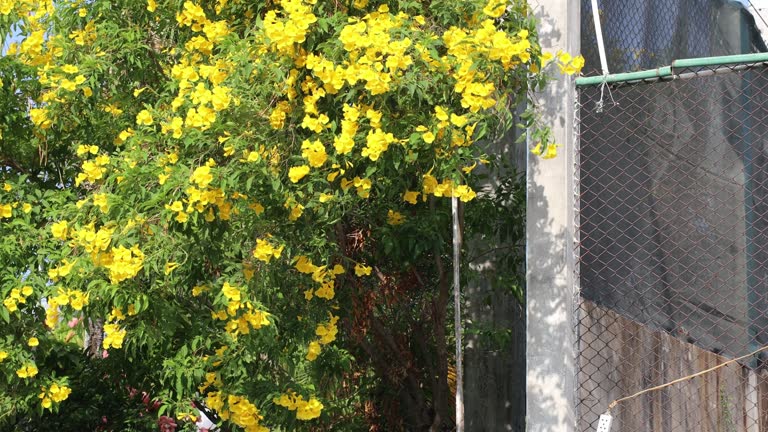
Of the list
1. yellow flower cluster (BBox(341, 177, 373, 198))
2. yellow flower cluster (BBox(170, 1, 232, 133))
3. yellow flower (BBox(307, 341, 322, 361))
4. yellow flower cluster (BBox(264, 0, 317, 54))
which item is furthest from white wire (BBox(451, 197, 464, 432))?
yellow flower cluster (BBox(170, 1, 232, 133))

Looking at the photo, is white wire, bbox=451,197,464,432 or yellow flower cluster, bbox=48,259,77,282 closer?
yellow flower cluster, bbox=48,259,77,282

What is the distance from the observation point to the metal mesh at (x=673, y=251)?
4129mm

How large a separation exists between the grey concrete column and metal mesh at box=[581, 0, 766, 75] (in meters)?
0.48

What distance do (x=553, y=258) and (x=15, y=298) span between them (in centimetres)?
200

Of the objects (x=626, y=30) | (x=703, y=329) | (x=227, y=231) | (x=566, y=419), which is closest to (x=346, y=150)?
(x=227, y=231)

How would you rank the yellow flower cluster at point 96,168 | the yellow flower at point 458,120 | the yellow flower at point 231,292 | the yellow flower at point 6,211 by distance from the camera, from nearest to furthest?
1. the yellow flower at point 458,120
2. the yellow flower at point 231,292
3. the yellow flower cluster at point 96,168
4. the yellow flower at point 6,211

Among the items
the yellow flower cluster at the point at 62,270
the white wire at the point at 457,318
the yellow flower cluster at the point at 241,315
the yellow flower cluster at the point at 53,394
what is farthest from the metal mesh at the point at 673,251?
the yellow flower cluster at the point at 53,394

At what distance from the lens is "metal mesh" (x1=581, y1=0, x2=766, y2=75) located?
4422 mm

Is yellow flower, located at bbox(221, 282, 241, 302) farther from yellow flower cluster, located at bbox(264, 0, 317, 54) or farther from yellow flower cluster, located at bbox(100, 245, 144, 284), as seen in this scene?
yellow flower cluster, located at bbox(264, 0, 317, 54)

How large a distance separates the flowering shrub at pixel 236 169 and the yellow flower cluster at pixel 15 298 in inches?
0.5

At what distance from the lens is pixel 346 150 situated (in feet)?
10.9

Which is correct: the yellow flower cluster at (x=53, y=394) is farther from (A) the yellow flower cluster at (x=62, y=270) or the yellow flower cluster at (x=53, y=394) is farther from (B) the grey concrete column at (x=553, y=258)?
(B) the grey concrete column at (x=553, y=258)

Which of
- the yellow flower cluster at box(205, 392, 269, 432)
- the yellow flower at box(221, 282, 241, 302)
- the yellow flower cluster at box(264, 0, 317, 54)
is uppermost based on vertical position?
the yellow flower cluster at box(264, 0, 317, 54)

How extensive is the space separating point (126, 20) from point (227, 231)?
4.16 ft
